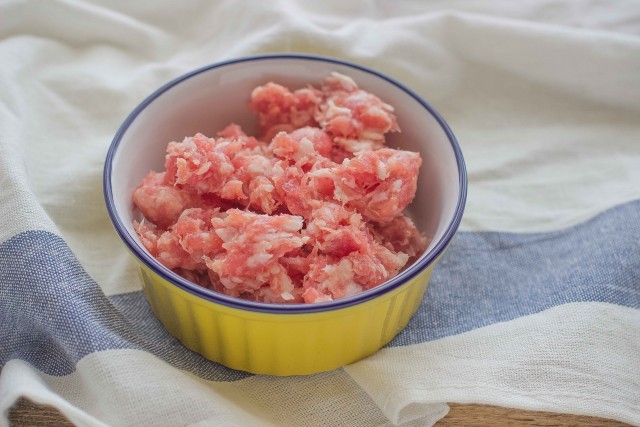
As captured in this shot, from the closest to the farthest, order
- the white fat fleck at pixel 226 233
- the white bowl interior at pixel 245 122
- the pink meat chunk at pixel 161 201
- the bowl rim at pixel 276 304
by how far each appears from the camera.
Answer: the bowl rim at pixel 276 304 → the white fat fleck at pixel 226 233 → the pink meat chunk at pixel 161 201 → the white bowl interior at pixel 245 122

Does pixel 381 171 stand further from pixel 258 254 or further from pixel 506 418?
pixel 506 418

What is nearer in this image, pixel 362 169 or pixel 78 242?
pixel 362 169

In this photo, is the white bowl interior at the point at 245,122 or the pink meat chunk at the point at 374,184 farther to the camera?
the white bowl interior at the point at 245,122

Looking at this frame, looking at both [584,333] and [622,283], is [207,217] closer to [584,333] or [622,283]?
[584,333]

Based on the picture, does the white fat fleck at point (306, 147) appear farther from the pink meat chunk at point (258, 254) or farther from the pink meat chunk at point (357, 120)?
the pink meat chunk at point (258, 254)

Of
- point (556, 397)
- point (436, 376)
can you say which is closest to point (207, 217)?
point (436, 376)

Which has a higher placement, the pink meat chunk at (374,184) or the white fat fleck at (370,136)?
the white fat fleck at (370,136)

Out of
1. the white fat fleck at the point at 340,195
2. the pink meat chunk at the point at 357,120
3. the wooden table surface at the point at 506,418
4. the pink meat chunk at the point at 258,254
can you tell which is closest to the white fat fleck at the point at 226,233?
the pink meat chunk at the point at 258,254

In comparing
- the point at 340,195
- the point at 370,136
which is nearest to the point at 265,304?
the point at 340,195
